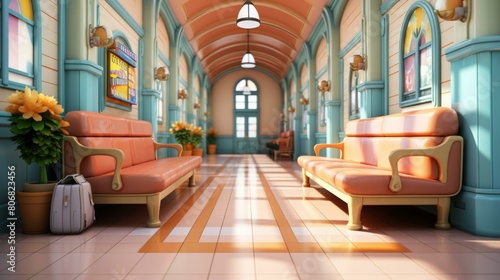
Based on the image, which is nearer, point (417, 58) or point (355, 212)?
point (355, 212)

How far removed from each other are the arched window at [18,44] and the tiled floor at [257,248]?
1.35 meters

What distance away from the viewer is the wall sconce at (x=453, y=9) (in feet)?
9.57

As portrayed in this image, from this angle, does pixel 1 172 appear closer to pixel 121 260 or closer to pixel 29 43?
pixel 29 43

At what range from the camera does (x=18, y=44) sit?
3029mm

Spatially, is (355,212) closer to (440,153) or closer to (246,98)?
(440,153)

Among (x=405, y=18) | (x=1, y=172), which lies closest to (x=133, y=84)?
(x=1, y=172)

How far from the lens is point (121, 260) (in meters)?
2.25

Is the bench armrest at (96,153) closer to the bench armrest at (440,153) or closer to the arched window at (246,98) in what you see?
the bench armrest at (440,153)

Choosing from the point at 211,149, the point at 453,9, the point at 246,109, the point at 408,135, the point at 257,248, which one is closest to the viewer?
the point at 257,248

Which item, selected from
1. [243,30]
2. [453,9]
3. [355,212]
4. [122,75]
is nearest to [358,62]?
[453,9]

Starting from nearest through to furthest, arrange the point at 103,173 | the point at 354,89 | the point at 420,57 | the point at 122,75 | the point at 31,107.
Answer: the point at 31,107, the point at 103,173, the point at 420,57, the point at 122,75, the point at 354,89

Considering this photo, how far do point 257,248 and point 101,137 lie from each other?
78.6 inches

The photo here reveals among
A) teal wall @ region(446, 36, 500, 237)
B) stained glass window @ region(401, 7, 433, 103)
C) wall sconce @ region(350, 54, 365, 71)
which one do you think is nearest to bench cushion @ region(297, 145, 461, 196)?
teal wall @ region(446, 36, 500, 237)

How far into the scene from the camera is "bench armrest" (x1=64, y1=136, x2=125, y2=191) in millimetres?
3059
